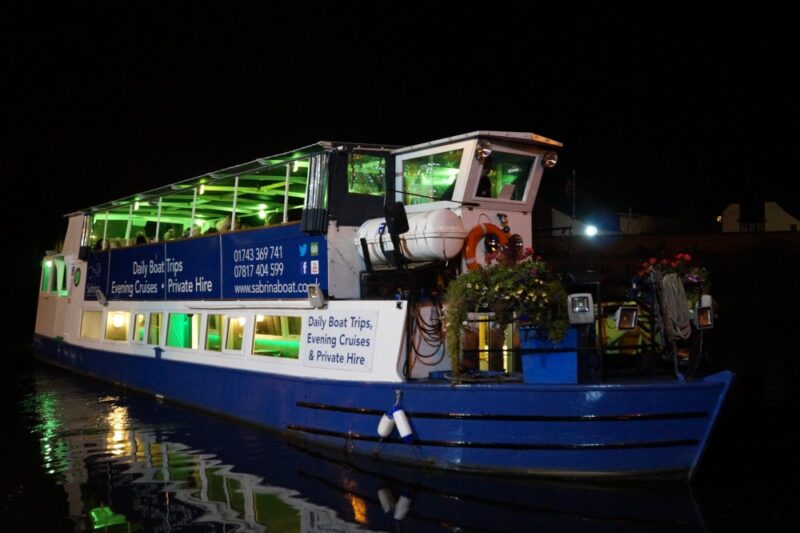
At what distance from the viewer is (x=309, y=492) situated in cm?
898

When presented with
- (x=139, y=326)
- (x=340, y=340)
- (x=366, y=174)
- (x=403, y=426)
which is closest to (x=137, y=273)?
(x=139, y=326)

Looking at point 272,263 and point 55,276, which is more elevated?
point 55,276

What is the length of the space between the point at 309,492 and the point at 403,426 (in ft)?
4.29

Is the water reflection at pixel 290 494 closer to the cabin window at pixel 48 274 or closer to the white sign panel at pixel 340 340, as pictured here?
the white sign panel at pixel 340 340

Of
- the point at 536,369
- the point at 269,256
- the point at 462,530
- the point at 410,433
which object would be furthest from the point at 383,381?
the point at 269,256

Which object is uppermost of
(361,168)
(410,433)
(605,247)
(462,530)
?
(605,247)

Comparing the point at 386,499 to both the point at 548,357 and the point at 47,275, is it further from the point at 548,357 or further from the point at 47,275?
the point at 47,275

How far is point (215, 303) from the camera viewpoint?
13.5m

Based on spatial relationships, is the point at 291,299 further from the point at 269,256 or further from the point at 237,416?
the point at 237,416

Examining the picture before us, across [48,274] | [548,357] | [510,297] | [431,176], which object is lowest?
[548,357]

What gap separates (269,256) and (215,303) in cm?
199

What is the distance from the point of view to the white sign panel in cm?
1016

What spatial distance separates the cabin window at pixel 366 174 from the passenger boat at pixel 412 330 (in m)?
0.02

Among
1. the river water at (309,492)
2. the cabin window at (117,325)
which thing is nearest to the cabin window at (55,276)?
→ the cabin window at (117,325)
